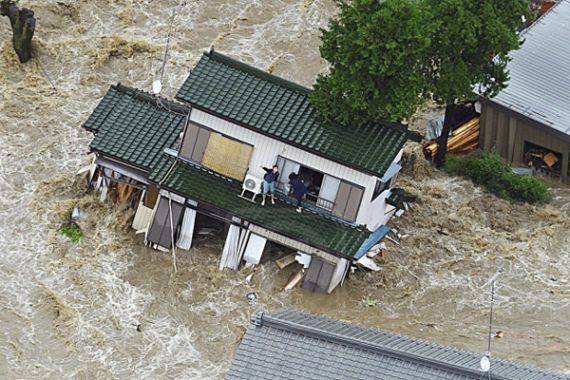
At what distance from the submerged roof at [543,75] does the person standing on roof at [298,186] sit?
32.5 ft

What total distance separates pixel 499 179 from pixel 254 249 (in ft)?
30.9

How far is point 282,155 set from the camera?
3294cm

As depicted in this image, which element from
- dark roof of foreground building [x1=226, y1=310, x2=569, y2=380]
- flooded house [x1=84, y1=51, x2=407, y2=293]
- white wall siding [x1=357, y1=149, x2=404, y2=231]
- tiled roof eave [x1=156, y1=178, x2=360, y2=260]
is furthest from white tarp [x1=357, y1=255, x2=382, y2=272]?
dark roof of foreground building [x1=226, y1=310, x2=569, y2=380]

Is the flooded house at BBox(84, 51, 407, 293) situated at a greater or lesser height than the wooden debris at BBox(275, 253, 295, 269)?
greater

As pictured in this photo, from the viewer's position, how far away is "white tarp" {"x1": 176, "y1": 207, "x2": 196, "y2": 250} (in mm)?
33875

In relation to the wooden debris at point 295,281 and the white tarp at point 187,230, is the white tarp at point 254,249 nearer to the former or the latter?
the wooden debris at point 295,281

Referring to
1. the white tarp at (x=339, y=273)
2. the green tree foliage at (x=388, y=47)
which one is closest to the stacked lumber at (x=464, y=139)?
the green tree foliage at (x=388, y=47)

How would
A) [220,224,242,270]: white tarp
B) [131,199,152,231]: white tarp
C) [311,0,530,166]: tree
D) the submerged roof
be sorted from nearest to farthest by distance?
[311,0,530,166]: tree, [220,224,242,270]: white tarp, [131,199,152,231]: white tarp, the submerged roof

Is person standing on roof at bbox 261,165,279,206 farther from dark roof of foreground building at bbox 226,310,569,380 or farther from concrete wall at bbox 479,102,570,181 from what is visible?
concrete wall at bbox 479,102,570,181

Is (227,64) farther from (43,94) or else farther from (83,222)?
(43,94)

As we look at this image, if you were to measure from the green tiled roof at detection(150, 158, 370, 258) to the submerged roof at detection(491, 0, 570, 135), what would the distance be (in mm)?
9913

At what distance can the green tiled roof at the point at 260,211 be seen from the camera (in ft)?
107

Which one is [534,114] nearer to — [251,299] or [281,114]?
[281,114]

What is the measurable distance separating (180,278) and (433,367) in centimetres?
1125
